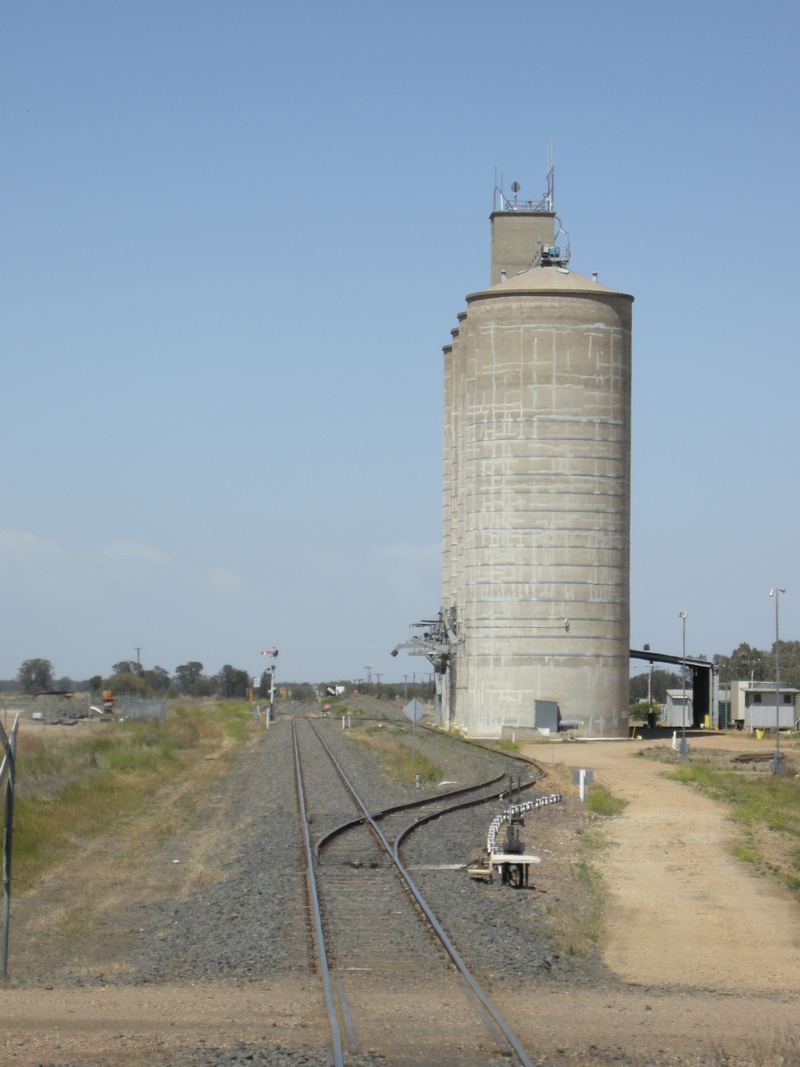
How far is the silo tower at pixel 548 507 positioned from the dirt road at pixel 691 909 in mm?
30659

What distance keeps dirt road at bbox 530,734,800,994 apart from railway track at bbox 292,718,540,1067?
7.54ft

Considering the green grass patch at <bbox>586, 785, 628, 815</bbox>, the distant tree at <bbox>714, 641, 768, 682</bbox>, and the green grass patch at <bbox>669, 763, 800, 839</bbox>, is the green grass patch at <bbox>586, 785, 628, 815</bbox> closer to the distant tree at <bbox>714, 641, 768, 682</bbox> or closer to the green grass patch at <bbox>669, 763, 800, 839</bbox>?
the green grass patch at <bbox>669, 763, 800, 839</bbox>

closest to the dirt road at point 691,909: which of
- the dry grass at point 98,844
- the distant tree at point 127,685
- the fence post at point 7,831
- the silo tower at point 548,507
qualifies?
the dry grass at point 98,844

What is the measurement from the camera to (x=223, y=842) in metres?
24.8

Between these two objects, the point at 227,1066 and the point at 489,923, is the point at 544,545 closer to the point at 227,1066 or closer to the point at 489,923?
the point at 489,923

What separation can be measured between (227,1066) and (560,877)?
449 inches

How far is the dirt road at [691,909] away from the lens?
14.5 m

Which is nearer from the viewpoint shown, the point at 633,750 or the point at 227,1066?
the point at 227,1066

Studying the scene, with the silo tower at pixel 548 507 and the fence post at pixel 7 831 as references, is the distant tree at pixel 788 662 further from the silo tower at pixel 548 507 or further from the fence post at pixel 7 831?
the fence post at pixel 7 831

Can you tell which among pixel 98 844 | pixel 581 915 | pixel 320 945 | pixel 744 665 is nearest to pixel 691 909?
pixel 581 915

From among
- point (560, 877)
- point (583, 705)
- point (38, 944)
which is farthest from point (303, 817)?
point (583, 705)

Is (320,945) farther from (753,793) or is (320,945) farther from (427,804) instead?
(753,793)

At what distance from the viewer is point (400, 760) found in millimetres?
43656

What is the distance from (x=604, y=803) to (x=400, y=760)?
14.0 metres
